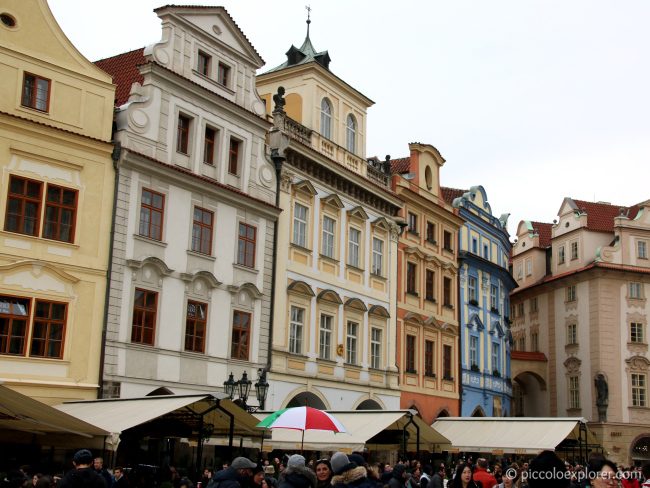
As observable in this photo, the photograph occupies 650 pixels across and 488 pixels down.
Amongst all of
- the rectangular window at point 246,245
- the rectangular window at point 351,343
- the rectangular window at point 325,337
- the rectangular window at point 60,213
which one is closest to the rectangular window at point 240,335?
the rectangular window at point 246,245

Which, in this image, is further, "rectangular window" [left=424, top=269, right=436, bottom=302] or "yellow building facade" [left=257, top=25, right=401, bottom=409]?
"rectangular window" [left=424, top=269, right=436, bottom=302]

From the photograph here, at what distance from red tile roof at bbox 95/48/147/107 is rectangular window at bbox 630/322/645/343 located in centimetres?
3414

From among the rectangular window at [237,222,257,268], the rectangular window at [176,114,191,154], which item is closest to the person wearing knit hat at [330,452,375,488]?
the rectangular window at [176,114,191,154]

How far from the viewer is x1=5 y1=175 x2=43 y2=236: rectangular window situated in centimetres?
2188

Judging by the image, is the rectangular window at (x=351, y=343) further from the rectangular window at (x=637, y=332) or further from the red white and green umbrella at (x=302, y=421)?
the rectangular window at (x=637, y=332)

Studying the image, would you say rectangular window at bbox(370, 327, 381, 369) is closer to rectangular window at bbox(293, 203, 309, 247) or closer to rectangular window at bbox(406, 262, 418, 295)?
rectangular window at bbox(406, 262, 418, 295)

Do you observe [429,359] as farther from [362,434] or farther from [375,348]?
[362,434]

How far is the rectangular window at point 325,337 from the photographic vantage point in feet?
103

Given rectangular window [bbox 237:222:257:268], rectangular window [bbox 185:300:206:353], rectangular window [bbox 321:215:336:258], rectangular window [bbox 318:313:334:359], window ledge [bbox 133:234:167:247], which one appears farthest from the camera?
rectangular window [bbox 321:215:336:258]

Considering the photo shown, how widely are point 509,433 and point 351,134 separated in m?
13.5

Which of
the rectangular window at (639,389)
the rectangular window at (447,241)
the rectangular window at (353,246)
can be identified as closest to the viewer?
the rectangular window at (353,246)

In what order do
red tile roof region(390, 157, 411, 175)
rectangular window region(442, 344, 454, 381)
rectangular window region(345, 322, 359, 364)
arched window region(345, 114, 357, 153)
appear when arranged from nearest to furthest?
rectangular window region(345, 322, 359, 364) < arched window region(345, 114, 357, 153) < rectangular window region(442, 344, 454, 381) < red tile roof region(390, 157, 411, 175)

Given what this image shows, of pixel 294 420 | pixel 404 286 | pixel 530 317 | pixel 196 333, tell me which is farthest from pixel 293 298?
pixel 530 317

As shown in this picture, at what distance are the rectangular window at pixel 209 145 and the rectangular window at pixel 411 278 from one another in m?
12.5
